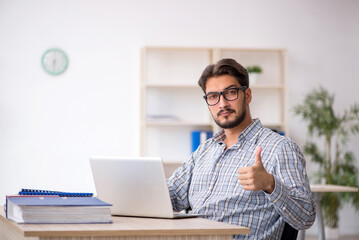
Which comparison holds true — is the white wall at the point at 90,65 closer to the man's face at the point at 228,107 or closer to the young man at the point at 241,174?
the young man at the point at 241,174

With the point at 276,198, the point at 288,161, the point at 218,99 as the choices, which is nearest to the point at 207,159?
the point at 218,99

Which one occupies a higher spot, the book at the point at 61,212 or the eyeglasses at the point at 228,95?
the eyeglasses at the point at 228,95

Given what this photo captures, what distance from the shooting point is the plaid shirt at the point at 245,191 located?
1.94m

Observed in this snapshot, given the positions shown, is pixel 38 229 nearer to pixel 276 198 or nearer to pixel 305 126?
pixel 276 198

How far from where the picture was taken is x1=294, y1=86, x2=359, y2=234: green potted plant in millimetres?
5930

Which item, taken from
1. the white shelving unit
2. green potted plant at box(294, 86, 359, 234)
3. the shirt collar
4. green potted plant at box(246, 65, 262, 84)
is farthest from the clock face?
the shirt collar

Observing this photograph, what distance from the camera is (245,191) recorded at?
2111 mm

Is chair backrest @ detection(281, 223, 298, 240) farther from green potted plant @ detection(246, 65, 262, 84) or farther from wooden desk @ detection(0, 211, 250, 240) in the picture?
green potted plant @ detection(246, 65, 262, 84)

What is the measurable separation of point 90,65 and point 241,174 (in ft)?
14.6

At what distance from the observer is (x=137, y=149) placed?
6.05 meters

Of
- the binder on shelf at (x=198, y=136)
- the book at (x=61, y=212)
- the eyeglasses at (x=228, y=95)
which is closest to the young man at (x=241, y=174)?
the eyeglasses at (x=228, y=95)

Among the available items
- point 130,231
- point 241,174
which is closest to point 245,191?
point 241,174

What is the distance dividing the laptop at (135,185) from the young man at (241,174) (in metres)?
0.25

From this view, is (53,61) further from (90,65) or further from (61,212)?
(61,212)
